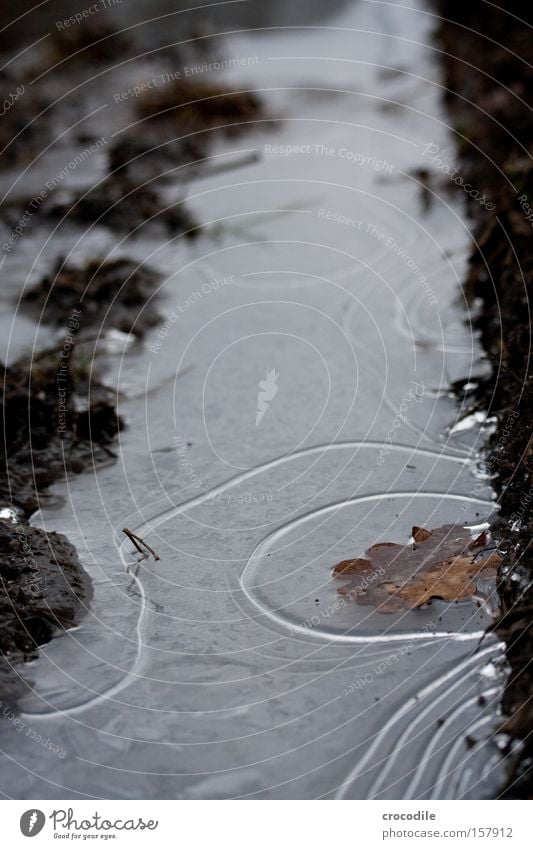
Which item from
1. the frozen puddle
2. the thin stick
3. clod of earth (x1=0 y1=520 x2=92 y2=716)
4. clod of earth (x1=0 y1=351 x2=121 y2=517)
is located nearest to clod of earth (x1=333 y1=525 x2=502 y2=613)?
the frozen puddle

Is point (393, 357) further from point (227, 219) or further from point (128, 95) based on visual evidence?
point (128, 95)

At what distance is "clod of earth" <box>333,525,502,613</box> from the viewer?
2.59 m

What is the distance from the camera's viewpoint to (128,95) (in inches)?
302

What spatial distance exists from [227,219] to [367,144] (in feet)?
4.44

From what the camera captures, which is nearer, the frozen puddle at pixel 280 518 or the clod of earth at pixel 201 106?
the frozen puddle at pixel 280 518

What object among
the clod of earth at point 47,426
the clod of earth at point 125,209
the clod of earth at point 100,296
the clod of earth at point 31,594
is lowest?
the clod of earth at point 31,594

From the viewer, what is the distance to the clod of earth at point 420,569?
8.50 feet

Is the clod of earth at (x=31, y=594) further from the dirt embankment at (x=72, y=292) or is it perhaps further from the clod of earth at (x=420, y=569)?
the clod of earth at (x=420, y=569)

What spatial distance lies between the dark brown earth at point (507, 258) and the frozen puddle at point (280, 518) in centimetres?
9

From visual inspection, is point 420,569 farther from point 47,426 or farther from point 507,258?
point 507,258

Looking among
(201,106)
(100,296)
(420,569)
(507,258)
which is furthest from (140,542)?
(201,106)

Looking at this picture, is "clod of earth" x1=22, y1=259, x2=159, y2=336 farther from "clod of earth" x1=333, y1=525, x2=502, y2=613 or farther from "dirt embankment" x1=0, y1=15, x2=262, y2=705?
"clod of earth" x1=333, y1=525, x2=502, y2=613

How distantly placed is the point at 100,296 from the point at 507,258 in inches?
75.9

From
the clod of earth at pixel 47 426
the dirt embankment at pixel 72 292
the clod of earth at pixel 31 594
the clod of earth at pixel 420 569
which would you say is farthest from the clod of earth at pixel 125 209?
the clod of earth at pixel 420 569
